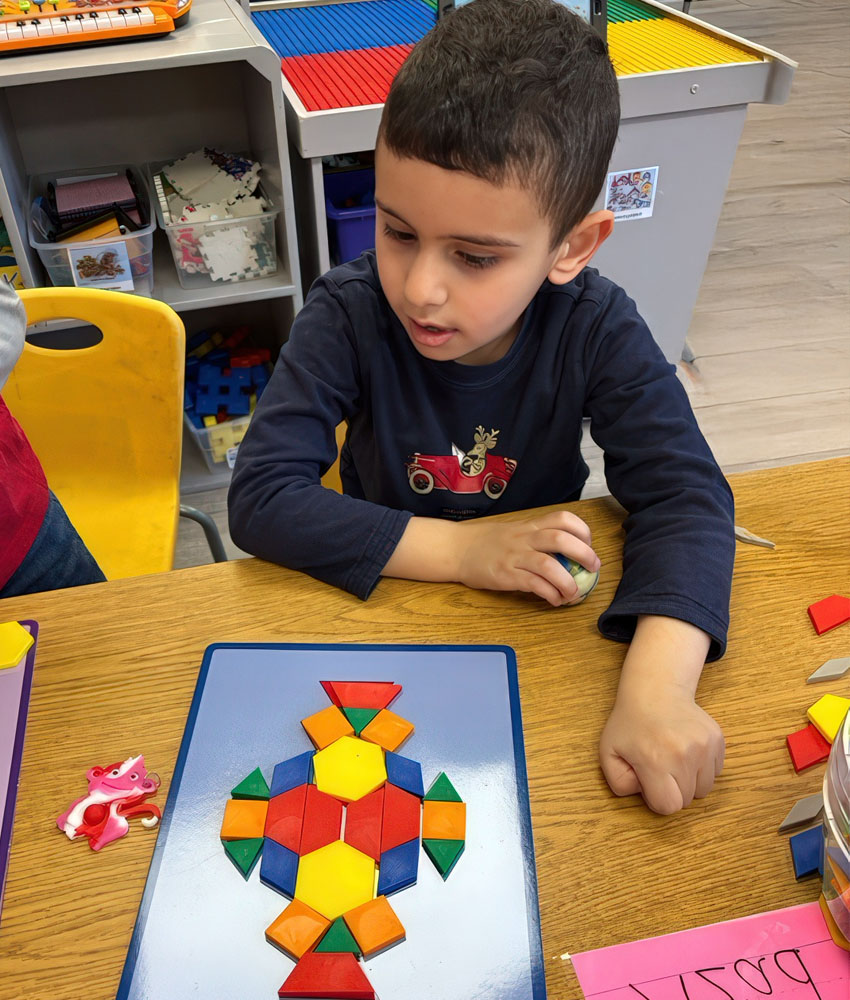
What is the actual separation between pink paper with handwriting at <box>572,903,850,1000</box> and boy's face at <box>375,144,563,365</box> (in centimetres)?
45

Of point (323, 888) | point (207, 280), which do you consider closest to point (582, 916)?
point (323, 888)

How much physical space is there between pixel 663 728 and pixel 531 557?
17 centimetres

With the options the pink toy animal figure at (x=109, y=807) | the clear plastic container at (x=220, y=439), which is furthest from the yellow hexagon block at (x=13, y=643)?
the clear plastic container at (x=220, y=439)

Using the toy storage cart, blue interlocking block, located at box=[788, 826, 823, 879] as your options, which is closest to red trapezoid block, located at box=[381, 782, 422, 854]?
blue interlocking block, located at box=[788, 826, 823, 879]

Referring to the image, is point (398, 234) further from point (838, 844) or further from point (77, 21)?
point (77, 21)

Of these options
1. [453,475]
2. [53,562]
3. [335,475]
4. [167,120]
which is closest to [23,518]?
[53,562]

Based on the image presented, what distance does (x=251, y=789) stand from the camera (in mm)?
538

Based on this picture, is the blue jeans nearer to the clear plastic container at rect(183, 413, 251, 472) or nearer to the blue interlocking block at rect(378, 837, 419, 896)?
the blue interlocking block at rect(378, 837, 419, 896)

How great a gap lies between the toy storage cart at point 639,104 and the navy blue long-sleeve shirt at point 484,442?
2.35 ft

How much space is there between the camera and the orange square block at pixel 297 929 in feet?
1.54

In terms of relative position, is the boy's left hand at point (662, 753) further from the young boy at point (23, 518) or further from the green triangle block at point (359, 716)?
the young boy at point (23, 518)

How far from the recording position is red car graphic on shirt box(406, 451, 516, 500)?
0.91m

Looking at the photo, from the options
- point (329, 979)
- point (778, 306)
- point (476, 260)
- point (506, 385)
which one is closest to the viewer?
point (329, 979)

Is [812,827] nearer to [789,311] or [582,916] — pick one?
[582,916]
